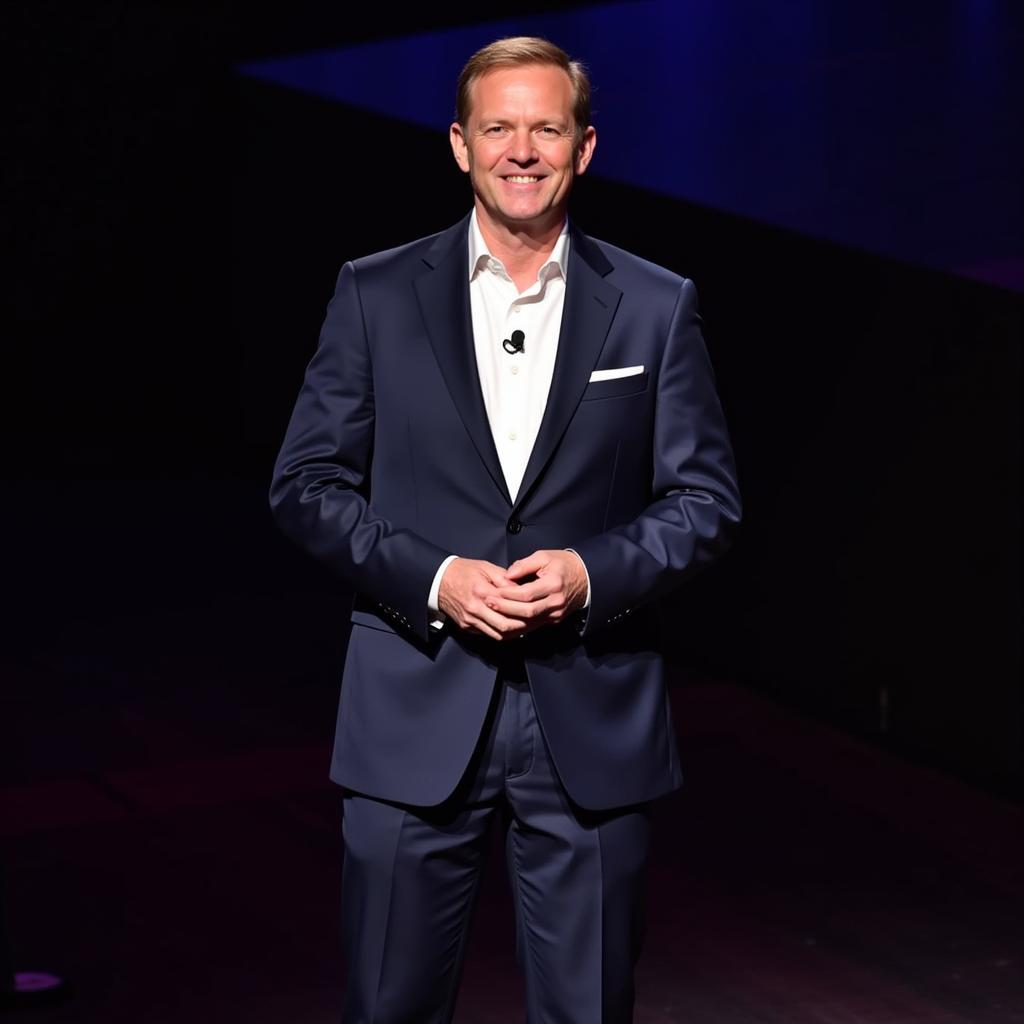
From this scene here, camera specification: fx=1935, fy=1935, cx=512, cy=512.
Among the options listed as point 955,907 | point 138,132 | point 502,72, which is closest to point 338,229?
point 138,132

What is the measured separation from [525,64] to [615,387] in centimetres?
39

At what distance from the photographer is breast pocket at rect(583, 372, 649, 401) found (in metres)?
2.29

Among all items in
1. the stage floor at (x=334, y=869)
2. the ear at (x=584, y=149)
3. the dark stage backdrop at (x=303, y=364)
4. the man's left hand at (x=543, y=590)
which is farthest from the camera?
the dark stage backdrop at (x=303, y=364)

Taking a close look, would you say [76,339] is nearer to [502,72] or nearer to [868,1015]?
[868,1015]

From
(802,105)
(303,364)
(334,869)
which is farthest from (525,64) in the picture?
(303,364)

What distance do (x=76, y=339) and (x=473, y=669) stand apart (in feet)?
25.8

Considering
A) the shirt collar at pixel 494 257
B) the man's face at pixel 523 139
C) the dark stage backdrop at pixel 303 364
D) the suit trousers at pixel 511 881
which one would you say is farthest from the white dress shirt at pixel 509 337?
the dark stage backdrop at pixel 303 364

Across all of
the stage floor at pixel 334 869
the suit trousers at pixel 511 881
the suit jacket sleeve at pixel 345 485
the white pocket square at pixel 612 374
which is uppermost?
the white pocket square at pixel 612 374

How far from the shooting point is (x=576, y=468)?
7.50 feet

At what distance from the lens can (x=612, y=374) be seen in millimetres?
2295

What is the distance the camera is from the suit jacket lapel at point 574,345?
226cm

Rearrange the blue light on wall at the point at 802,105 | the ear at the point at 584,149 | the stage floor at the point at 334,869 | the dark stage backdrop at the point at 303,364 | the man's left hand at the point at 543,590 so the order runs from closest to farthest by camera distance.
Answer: the man's left hand at the point at 543,590 → the ear at the point at 584,149 → the stage floor at the point at 334,869 → the dark stage backdrop at the point at 303,364 → the blue light on wall at the point at 802,105

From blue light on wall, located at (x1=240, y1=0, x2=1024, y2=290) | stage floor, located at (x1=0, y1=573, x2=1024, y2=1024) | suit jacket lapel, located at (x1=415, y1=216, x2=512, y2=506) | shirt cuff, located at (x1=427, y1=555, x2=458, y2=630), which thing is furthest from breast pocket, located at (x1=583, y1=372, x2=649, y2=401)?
blue light on wall, located at (x1=240, y1=0, x2=1024, y2=290)

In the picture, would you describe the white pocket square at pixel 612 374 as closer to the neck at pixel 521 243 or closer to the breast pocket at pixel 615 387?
the breast pocket at pixel 615 387
